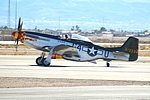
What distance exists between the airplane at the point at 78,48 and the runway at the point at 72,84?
327cm

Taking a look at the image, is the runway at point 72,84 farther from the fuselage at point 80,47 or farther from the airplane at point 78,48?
the fuselage at point 80,47

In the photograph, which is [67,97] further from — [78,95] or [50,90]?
[50,90]

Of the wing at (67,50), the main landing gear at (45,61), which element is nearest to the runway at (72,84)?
the main landing gear at (45,61)

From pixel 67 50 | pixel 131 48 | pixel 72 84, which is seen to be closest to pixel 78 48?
pixel 67 50

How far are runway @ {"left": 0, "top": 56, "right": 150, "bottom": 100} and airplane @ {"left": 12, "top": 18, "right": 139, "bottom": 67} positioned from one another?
3.27 meters

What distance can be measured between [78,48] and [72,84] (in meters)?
10.6

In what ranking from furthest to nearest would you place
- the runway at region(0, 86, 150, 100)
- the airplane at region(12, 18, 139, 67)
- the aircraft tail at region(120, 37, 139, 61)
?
the aircraft tail at region(120, 37, 139, 61), the airplane at region(12, 18, 139, 67), the runway at region(0, 86, 150, 100)

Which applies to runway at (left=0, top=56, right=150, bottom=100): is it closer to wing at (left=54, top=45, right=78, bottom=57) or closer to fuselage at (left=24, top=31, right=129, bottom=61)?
wing at (left=54, top=45, right=78, bottom=57)

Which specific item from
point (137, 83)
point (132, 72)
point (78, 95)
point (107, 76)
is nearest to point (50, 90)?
point (78, 95)

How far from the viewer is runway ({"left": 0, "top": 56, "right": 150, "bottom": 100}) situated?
57.2 feet

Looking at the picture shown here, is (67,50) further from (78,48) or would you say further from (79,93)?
(79,93)

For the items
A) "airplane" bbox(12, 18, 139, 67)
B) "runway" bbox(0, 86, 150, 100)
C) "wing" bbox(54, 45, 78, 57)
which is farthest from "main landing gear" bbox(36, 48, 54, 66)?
"runway" bbox(0, 86, 150, 100)

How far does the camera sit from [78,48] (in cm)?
3219

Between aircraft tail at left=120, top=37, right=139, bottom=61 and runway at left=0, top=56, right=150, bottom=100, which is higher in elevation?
aircraft tail at left=120, top=37, right=139, bottom=61
